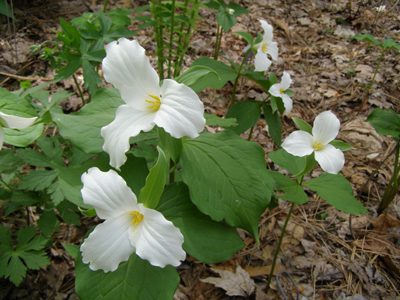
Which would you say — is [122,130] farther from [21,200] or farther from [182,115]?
[21,200]

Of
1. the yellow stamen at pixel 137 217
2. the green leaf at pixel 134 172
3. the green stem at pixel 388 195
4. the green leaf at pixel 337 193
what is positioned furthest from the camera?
the green stem at pixel 388 195

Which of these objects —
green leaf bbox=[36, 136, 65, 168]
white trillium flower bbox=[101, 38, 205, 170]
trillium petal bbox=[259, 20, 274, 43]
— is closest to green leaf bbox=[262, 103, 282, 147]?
trillium petal bbox=[259, 20, 274, 43]

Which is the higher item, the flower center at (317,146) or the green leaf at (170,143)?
the green leaf at (170,143)

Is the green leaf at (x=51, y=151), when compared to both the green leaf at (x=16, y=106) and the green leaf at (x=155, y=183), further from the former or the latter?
the green leaf at (x=155, y=183)

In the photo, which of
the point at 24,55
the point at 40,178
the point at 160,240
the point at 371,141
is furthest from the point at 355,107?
the point at 24,55

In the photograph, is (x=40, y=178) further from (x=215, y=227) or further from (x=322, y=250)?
(x=322, y=250)

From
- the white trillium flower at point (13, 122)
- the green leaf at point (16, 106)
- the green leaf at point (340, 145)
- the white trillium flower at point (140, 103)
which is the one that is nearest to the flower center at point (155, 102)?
the white trillium flower at point (140, 103)
